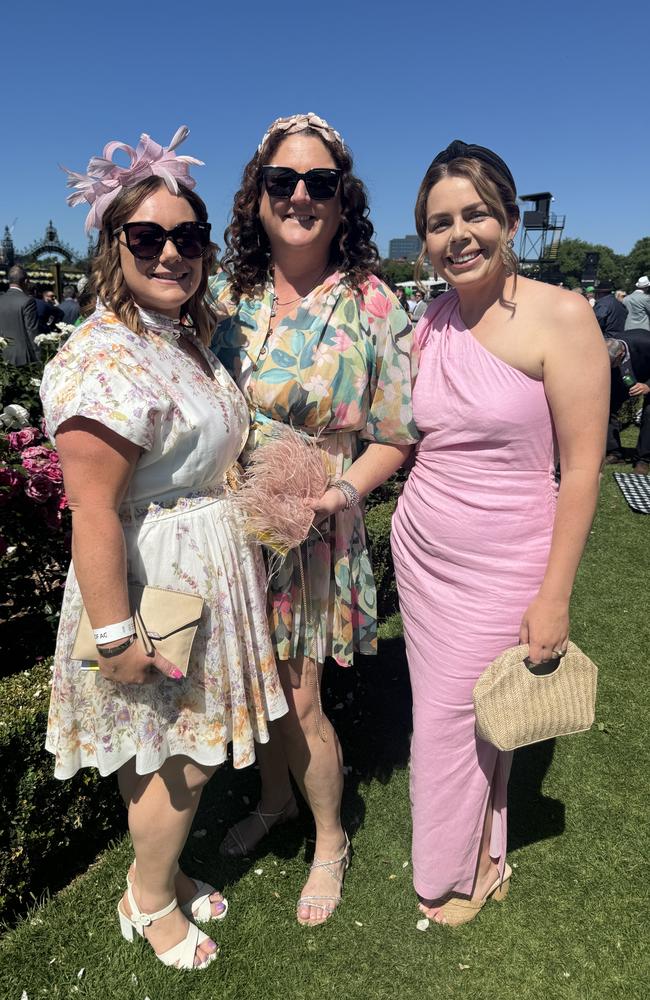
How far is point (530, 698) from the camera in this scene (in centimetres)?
215

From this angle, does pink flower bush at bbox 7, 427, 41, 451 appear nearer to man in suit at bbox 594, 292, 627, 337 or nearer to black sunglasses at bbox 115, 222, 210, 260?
black sunglasses at bbox 115, 222, 210, 260

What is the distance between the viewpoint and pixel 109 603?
1832 millimetres

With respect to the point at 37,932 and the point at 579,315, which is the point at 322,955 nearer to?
the point at 37,932

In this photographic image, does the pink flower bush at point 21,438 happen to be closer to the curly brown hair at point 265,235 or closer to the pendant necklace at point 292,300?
the curly brown hair at point 265,235

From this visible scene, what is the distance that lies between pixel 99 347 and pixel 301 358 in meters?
0.69

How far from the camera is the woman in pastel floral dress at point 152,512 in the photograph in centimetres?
177

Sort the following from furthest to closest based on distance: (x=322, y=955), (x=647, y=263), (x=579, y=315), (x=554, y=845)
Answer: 1. (x=647, y=263)
2. (x=554, y=845)
3. (x=322, y=955)
4. (x=579, y=315)

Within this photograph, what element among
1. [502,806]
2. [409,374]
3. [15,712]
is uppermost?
[409,374]

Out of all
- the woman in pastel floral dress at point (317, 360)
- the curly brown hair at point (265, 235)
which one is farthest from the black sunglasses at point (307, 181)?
the curly brown hair at point (265, 235)

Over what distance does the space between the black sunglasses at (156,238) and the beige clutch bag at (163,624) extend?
3.10 feet

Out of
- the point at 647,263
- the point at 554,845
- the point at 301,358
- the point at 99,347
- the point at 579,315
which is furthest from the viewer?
the point at 647,263

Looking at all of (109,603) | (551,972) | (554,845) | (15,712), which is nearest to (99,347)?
(109,603)

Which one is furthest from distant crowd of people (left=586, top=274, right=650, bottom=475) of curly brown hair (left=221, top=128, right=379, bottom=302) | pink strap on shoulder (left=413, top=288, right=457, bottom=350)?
curly brown hair (left=221, top=128, right=379, bottom=302)

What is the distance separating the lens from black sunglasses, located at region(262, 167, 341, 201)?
7.25 ft
